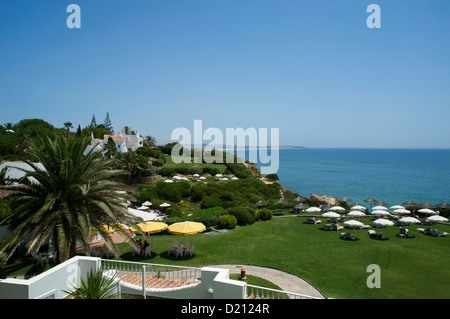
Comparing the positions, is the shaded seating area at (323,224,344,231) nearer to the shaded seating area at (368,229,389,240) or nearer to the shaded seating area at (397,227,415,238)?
the shaded seating area at (368,229,389,240)

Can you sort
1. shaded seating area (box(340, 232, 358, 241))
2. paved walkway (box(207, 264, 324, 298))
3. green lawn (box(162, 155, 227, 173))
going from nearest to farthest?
paved walkway (box(207, 264, 324, 298)) → shaded seating area (box(340, 232, 358, 241)) → green lawn (box(162, 155, 227, 173))

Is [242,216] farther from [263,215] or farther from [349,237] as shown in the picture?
[349,237]

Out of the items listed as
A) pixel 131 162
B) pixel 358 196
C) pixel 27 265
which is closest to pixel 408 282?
pixel 27 265

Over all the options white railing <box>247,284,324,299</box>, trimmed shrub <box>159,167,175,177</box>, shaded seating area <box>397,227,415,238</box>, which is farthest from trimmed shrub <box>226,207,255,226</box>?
trimmed shrub <box>159,167,175,177</box>

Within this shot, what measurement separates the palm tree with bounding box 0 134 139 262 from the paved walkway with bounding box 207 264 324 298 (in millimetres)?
7246

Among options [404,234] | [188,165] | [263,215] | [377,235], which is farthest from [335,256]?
[188,165]

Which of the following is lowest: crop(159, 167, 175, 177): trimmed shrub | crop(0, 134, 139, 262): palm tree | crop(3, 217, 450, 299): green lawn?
crop(3, 217, 450, 299): green lawn

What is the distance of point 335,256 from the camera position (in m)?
18.8

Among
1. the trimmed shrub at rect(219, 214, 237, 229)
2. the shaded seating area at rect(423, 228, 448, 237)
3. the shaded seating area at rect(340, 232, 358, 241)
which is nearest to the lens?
the shaded seating area at rect(340, 232, 358, 241)

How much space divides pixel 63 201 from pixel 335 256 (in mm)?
15959

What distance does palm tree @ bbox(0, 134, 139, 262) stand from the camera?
11.3m
